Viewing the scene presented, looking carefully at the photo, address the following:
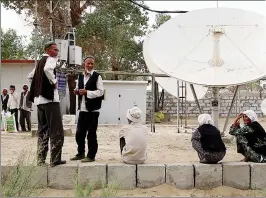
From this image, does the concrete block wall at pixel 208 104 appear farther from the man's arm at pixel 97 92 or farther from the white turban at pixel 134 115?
the white turban at pixel 134 115

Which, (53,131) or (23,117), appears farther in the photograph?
(23,117)

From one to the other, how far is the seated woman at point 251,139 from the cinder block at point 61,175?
81.9 inches

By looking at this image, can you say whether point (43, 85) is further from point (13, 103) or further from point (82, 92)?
point (13, 103)

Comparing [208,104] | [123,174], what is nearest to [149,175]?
[123,174]

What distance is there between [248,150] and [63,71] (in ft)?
24.4

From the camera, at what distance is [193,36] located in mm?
8297

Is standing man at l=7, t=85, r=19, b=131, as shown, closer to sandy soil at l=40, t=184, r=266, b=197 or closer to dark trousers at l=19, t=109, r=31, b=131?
dark trousers at l=19, t=109, r=31, b=131

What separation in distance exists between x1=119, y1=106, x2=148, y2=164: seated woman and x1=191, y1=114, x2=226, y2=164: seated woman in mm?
649

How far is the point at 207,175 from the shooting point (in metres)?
4.97

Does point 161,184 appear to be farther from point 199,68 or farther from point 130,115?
point 199,68

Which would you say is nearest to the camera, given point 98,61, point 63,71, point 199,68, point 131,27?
point 199,68

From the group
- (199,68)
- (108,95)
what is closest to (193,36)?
(199,68)

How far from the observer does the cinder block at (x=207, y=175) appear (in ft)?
16.3

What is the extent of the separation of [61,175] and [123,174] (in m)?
0.72
